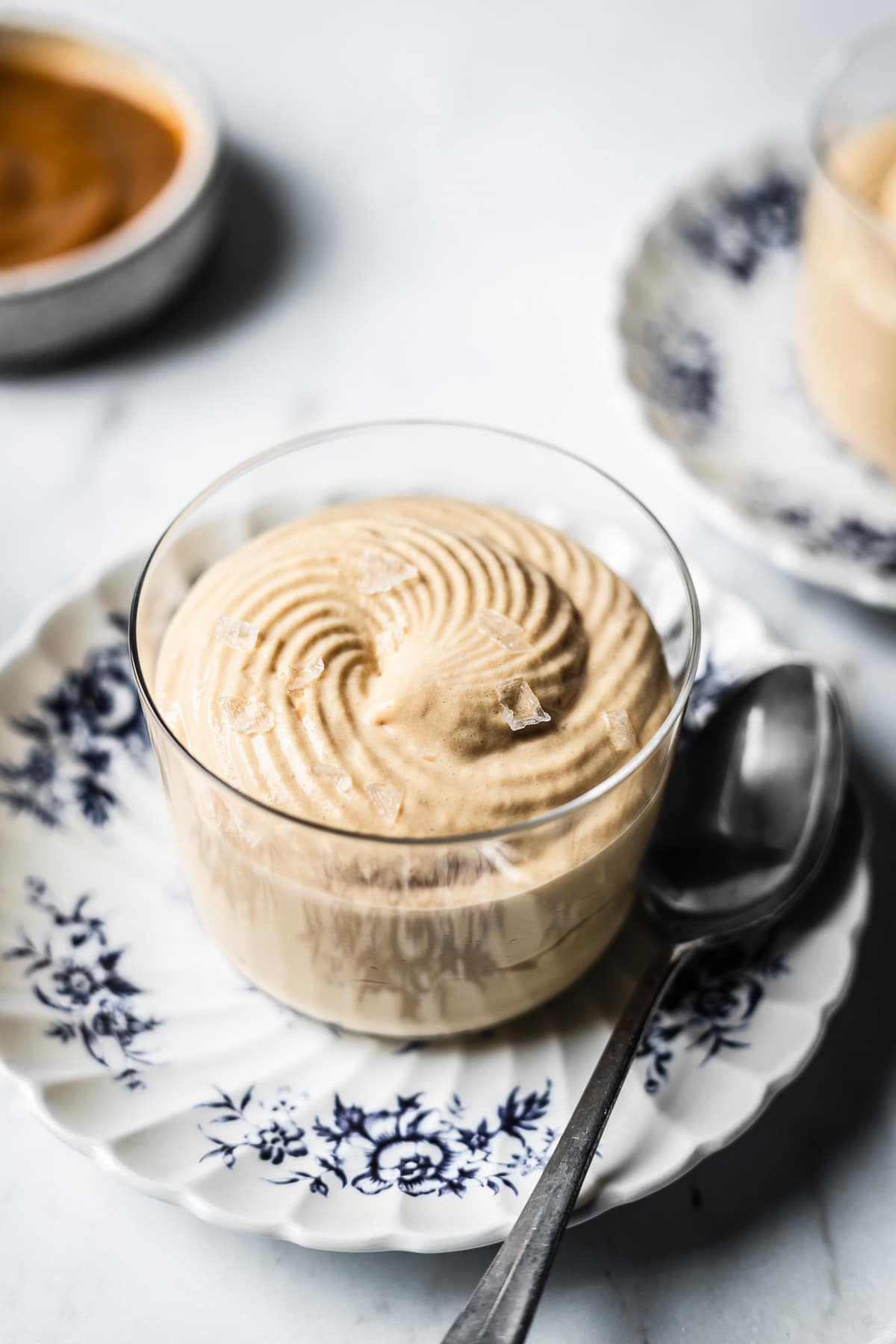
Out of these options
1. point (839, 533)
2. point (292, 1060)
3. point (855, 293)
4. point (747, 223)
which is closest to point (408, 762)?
point (292, 1060)

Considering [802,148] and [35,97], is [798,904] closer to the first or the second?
[802,148]

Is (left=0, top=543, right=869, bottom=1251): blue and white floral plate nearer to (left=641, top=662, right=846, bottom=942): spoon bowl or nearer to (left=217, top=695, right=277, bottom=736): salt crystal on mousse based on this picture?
(left=641, top=662, right=846, bottom=942): spoon bowl

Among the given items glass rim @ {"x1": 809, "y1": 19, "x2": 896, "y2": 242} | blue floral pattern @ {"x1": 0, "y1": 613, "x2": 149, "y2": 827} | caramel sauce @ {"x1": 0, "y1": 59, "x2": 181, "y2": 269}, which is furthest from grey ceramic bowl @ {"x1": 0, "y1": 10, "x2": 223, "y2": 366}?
glass rim @ {"x1": 809, "y1": 19, "x2": 896, "y2": 242}

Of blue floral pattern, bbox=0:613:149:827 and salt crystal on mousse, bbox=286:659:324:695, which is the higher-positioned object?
salt crystal on mousse, bbox=286:659:324:695

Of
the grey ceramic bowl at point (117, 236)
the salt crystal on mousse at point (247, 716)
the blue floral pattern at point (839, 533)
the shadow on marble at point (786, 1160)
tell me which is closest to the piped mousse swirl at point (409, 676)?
the salt crystal on mousse at point (247, 716)

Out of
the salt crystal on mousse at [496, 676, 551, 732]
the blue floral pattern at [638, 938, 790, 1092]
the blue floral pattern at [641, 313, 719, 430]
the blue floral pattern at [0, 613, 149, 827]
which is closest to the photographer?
the salt crystal on mousse at [496, 676, 551, 732]

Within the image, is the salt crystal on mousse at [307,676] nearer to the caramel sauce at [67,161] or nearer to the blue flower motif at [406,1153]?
the blue flower motif at [406,1153]

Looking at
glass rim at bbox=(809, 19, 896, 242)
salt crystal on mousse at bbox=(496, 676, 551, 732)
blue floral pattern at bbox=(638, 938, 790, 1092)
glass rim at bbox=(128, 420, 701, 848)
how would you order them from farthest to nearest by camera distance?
glass rim at bbox=(809, 19, 896, 242) → blue floral pattern at bbox=(638, 938, 790, 1092) → salt crystal on mousse at bbox=(496, 676, 551, 732) → glass rim at bbox=(128, 420, 701, 848)

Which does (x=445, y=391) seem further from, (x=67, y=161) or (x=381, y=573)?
(x=381, y=573)
